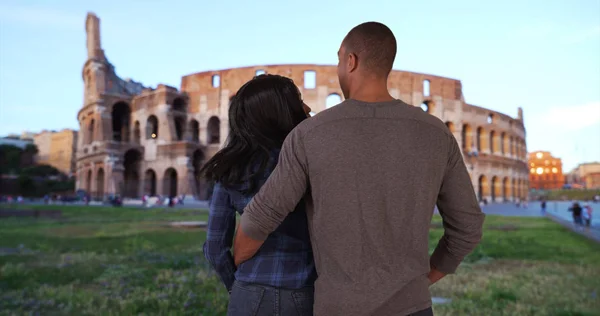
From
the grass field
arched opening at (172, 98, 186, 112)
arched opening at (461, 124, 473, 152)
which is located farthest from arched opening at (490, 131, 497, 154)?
the grass field

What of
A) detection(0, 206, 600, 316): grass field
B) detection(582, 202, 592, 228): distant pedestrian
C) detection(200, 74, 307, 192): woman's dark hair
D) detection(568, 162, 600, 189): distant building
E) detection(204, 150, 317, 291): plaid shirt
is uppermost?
detection(568, 162, 600, 189): distant building

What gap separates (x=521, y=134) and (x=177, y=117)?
38328mm

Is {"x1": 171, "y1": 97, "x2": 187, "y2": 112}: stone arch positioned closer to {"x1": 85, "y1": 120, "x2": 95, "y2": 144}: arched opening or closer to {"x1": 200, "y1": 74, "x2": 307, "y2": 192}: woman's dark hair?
{"x1": 85, "y1": 120, "x2": 95, "y2": 144}: arched opening

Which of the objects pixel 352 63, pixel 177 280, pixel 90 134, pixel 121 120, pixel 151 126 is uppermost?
pixel 121 120

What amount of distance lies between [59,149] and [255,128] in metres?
72.9

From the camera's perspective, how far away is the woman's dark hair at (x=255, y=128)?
1648 millimetres

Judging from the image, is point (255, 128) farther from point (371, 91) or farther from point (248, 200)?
point (371, 91)

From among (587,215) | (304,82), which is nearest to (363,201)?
(587,215)

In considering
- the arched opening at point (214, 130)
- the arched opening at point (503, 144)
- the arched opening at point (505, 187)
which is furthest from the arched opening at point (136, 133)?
the arched opening at point (503, 144)

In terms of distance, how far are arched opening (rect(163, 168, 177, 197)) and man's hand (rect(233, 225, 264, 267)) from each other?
35.8m

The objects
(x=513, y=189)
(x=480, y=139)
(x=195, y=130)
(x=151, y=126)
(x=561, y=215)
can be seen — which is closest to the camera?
(x=561, y=215)

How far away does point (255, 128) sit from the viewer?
5.51ft

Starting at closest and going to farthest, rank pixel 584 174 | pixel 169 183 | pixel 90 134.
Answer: pixel 169 183, pixel 90 134, pixel 584 174

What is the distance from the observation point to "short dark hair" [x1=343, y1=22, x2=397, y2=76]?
4.81 ft
